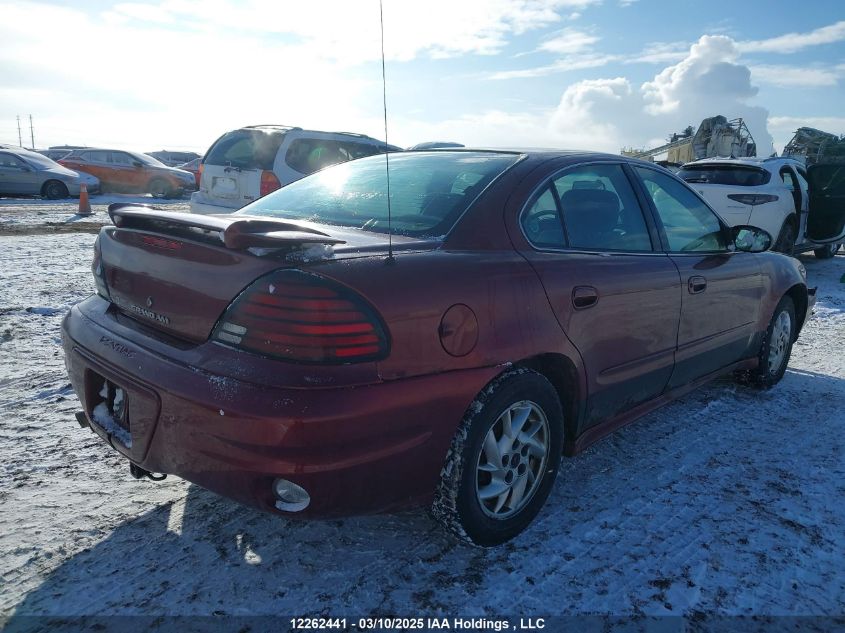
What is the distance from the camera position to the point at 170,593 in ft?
7.04

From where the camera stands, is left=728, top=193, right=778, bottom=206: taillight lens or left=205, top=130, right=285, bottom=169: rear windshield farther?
left=728, top=193, right=778, bottom=206: taillight lens

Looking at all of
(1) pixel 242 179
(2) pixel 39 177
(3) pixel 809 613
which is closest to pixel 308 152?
(1) pixel 242 179

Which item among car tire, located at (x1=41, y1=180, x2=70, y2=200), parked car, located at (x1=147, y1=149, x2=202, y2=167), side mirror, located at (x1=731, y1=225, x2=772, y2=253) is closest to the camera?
side mirror, located at (x1=731, y1=225, x2=772, y2=253)

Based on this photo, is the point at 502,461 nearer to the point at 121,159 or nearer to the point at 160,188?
the point at 160,188

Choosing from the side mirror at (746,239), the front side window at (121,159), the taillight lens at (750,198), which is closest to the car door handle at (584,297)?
the side mirror at (746,239)

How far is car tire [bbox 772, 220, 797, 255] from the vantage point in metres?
9.19

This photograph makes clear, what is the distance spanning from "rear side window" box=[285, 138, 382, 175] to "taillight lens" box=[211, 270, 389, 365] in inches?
236

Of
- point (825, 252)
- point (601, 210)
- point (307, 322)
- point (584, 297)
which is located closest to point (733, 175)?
point (825, 252)

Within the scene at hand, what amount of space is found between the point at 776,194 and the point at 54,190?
Answer: 17266 millimetres

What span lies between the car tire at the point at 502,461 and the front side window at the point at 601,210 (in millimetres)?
770

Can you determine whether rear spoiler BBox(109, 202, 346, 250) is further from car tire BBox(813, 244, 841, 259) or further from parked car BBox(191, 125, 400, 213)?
car tire BBox(813, 244, 841, 259)

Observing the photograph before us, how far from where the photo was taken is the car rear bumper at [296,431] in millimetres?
1900

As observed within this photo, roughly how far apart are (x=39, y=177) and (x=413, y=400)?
60.9 feet

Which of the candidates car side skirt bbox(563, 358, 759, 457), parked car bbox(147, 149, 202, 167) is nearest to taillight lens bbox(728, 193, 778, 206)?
car side skirt bbox(563, 358, 759, 457)
